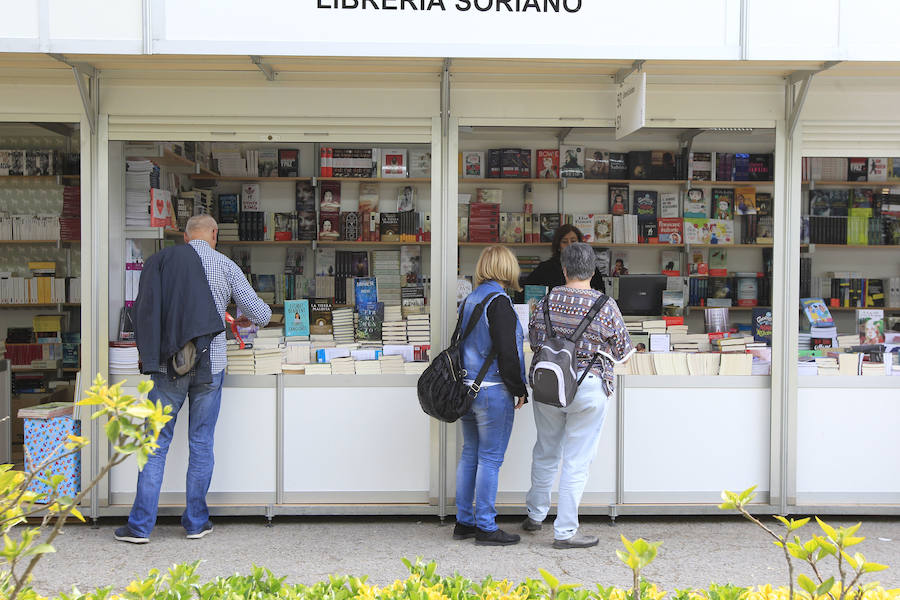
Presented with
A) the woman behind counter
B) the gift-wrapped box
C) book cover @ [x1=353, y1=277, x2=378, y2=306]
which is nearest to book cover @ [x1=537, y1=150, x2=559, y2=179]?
the woman behind counter

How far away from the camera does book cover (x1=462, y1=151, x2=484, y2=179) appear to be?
285 inches

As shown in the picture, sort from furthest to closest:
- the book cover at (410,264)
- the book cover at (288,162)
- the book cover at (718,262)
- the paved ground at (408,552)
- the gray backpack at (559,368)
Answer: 1. the book cover at (718,262)
2. the book cover at (288,162)
3. the book cover at (410,264)
4. the gray backpack at (559,368)
5. the paved ground at (408,552)

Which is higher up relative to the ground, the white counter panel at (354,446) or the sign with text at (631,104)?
the sign with text at (631,104)

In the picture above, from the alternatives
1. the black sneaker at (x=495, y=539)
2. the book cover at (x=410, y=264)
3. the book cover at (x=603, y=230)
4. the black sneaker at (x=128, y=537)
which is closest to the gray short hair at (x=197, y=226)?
the black sneaker at (x=128, y=537)

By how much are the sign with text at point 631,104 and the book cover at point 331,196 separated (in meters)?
2.80

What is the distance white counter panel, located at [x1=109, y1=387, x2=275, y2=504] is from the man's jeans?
1.51 meters

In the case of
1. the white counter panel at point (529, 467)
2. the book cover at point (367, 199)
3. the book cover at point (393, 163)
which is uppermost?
the book cover at point (393, 163)

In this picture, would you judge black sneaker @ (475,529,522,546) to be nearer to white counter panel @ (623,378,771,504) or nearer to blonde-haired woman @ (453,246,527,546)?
blonde-haired woman @ (453,246,527,546)

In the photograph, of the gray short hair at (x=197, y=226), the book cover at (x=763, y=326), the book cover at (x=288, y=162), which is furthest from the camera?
the book cover at (x=288, y=162)

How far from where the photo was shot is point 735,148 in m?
7.27

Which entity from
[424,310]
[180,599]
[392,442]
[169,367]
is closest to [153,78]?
[169,367]

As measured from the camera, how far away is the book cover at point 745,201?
723cm

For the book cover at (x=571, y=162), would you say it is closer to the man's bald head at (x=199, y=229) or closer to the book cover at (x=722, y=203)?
the book cover at (x=722, y=203)

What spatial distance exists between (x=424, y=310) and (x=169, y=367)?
1604 millimetres
